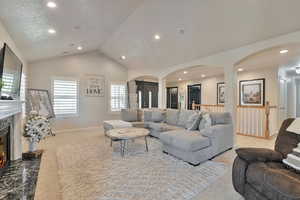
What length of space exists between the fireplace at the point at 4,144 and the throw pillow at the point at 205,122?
3.79 meters

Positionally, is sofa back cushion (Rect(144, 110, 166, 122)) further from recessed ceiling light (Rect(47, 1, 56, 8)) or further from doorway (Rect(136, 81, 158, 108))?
recessed ceiling light (Rect(47, 1, 56, 8))

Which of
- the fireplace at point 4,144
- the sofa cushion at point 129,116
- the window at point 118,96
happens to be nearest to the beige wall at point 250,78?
the window at point 118,96

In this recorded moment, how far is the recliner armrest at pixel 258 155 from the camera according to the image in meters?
1.94

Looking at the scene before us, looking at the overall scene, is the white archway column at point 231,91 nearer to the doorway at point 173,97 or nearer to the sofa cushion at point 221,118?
the sofa cushion at point 221,118

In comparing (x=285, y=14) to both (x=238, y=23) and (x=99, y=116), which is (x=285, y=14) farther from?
(x=99, y=116)

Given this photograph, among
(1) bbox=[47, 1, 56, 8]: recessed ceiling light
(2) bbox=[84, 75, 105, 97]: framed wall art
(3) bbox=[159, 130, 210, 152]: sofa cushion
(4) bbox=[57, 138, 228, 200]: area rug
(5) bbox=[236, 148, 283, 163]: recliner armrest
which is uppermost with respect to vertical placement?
(1) bbox=[47, 1, 56, 8]: recessed ceiling light

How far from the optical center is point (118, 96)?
24.3ft

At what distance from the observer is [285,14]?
2.71m

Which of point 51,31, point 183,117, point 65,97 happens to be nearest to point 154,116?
point 183,117

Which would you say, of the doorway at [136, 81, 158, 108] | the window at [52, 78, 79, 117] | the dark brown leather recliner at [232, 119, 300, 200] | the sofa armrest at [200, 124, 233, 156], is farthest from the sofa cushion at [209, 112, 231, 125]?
the window at [52, 78, 79, 117]

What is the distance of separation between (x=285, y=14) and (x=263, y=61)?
268cm

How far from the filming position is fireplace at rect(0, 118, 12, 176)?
256 centimetres

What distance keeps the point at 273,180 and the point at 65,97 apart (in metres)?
6.50

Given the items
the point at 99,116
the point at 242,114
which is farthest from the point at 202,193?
the point at 99,116
